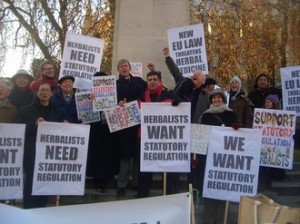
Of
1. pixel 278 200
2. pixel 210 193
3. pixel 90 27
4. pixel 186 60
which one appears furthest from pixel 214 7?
pixel 210 193

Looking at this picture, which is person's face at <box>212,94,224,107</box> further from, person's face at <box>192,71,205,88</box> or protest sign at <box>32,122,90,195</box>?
protest sign at <box>32,122,90,195</box>

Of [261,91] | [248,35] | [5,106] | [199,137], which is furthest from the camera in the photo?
[248,35]

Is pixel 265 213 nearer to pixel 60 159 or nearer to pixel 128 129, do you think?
pixel 60 159

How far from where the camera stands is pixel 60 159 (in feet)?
21.5

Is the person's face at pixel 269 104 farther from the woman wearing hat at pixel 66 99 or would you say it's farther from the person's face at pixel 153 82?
the woman wearing hat at pixel 66 99

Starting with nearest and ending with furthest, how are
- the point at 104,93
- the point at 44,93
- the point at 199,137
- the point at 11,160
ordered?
the point at 11,160 → the point at 44,93 → the point at 199,137 → the point at 104,93

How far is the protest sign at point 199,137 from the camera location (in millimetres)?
6836

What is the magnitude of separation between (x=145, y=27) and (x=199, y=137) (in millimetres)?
4218

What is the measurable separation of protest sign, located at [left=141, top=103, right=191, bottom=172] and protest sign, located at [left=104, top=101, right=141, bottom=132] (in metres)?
0.68

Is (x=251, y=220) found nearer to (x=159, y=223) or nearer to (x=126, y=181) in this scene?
(x=159, y=223)

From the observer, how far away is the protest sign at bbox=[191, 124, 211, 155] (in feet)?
22.4

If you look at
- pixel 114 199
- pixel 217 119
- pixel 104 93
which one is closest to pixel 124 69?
pixel 104 93

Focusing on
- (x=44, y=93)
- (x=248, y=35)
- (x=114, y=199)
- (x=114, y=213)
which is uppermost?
(x=248, y=35)

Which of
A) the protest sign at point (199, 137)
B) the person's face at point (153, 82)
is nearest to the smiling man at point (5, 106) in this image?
the person's face at point (153, 82)
